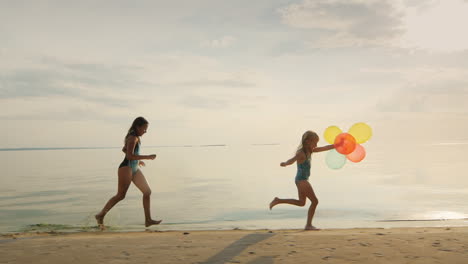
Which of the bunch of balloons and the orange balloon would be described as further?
the orange balloon

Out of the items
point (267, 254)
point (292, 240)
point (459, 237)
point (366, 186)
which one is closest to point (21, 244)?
point (267, 254)

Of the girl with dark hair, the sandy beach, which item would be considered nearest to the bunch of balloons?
the sandy beach

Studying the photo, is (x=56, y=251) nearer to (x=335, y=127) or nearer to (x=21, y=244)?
(x=21, y=244)

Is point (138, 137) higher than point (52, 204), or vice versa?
point (138, 137)

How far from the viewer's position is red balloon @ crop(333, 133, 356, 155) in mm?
7778

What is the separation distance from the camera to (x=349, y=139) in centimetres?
780

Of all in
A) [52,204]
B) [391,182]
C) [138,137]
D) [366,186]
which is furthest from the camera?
[391,182]

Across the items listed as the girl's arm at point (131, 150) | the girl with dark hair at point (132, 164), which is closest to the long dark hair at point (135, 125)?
the girl with dark hair at point (132, 164)

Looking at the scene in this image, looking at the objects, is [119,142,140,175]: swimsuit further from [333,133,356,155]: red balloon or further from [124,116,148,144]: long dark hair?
[333,133,356,155]: red balloon

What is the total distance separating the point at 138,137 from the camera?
7.58 meters

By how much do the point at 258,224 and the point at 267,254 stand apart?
194 inches

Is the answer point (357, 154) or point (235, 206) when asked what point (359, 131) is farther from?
point (235, 206)

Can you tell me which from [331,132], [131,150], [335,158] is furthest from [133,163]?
[335,158]

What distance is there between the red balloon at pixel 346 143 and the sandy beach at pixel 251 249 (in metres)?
2.02
